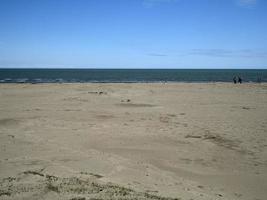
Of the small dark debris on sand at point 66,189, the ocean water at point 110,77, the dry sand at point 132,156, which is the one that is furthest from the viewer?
the ocean water at point 110,77

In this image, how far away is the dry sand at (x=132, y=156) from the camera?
643 centimetres

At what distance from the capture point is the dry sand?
21.1ft

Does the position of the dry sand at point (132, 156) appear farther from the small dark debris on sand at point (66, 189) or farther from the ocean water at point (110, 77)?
the ocean water at point (110, 77)

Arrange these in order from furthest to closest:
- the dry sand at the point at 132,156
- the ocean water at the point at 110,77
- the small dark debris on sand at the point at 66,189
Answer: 1. the ocean water at the point at 110,77
2. the dry sand at the point at 132,156
3. the small dark debris on sand at the point at 66,189

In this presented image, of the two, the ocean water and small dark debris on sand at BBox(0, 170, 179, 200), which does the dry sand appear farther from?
the ocean water

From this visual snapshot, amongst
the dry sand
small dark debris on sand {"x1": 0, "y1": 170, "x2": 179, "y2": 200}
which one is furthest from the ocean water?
small dark debris on sand {"x1": 0, "y1": 170, "x2": 179, "y2": 200}

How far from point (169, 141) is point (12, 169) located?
5045mm

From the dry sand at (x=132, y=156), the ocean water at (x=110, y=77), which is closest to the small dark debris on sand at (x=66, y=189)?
the dry sand at (x=132, y=156)

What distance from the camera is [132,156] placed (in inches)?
358

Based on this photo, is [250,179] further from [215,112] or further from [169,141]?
[215,112]

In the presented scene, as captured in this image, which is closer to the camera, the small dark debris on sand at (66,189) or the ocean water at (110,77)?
the small dark debris on sand at (66,189)

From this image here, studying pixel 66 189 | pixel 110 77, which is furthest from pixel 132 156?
pixel 110 77

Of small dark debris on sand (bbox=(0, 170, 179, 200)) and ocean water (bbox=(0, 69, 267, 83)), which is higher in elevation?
ocean water (bbox=(0, 69, 267, 83))

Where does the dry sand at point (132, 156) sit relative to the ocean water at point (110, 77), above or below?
below
